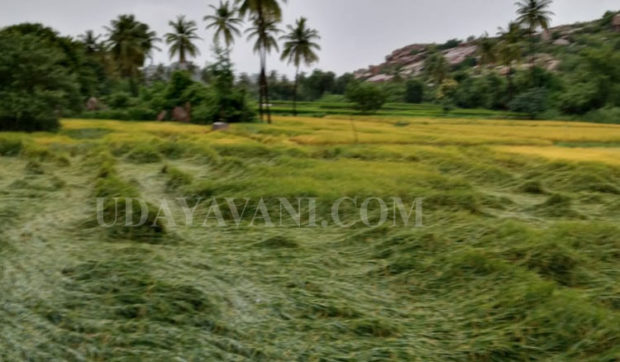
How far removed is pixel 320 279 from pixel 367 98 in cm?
2504

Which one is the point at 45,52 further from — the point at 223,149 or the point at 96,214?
the point at 96,214

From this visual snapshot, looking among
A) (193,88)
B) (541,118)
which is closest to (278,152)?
(193,88)

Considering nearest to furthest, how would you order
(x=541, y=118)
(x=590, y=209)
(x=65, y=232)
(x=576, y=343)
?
(x=576, y=343) → (x=65, y=232) → (x=590, y=209) → (x=541, y=118)

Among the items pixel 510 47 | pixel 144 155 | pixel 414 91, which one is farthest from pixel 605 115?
pixel 144 155

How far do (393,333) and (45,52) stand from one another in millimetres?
17070

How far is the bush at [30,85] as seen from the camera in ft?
47.2

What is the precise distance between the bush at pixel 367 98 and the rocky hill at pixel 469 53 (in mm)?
13122

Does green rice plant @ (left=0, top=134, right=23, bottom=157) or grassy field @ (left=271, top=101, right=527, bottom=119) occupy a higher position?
grassy field @ (left=271, top=101, right=527, bottom=119)

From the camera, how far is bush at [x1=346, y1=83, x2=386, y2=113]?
91.2ft

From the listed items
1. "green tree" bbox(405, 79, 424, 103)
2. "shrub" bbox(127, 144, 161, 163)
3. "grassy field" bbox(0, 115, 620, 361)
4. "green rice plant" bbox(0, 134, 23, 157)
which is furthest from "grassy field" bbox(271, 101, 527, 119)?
"grassy field" bbox(0, 115, 620, 361)

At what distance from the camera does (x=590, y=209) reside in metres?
5.74

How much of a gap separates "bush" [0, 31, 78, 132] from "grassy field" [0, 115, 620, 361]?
28.7 ft

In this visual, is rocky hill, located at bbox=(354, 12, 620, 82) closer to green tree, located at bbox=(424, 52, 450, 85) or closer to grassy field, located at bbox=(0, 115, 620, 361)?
green tree, located at bbox=(424, 52, 450, 85)

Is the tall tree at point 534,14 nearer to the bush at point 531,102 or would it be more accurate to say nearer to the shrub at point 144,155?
the bush at point 531,102
